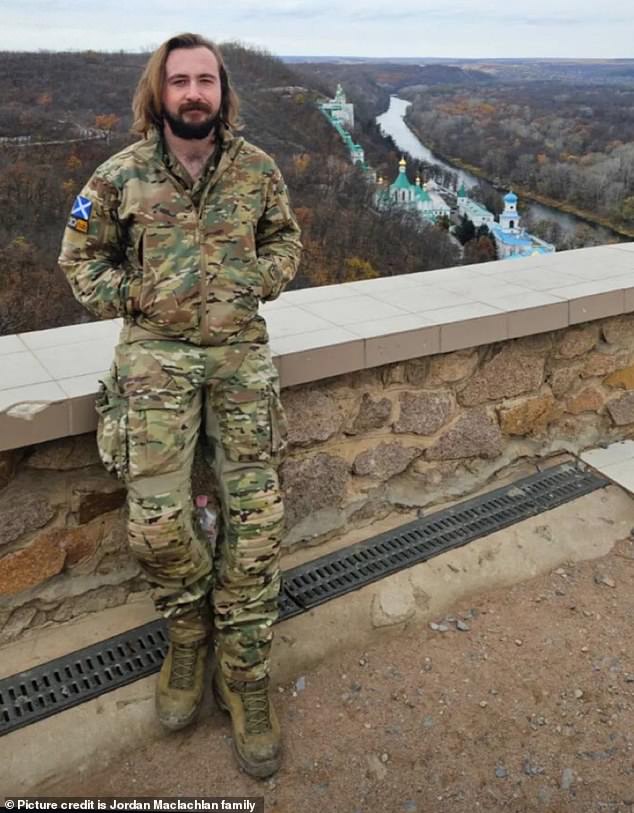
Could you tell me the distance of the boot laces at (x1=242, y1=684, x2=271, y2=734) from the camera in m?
2.02

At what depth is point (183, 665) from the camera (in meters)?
2.11

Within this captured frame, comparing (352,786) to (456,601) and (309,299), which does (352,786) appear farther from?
(309,299)

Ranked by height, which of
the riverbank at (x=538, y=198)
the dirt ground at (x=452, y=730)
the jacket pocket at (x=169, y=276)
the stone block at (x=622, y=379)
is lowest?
the riverbank at (x=538, y=198)

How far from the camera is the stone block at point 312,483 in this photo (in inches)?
105

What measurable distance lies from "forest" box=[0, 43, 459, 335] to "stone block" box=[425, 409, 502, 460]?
3227 cm

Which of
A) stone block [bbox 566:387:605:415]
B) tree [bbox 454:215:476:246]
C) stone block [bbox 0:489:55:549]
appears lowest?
tree [bbox 454:215:476:246]

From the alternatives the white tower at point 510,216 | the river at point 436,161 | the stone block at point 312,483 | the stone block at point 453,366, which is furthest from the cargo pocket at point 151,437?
the river at point 436,161

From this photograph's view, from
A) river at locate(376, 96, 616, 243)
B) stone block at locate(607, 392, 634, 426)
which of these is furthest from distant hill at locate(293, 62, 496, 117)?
stone block at locate(607, 392, 634, 426)

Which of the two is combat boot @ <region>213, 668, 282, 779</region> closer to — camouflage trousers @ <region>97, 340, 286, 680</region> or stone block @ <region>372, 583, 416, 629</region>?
camouflage trousers @ <region>97, 340, 286, 680</region>

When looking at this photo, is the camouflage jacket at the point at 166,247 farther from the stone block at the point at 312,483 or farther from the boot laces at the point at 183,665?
the boot laces at the point at 183,665

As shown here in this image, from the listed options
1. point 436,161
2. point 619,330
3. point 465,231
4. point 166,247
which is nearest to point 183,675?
point 166,247

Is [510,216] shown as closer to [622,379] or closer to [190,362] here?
[622,379]

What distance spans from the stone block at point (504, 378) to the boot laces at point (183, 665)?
139 centimetres

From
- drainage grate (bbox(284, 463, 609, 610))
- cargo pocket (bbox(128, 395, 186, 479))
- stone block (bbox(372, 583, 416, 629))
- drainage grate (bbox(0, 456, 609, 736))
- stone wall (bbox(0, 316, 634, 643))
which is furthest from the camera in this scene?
drainage grate (bbox(284, 463, 609, 610))
